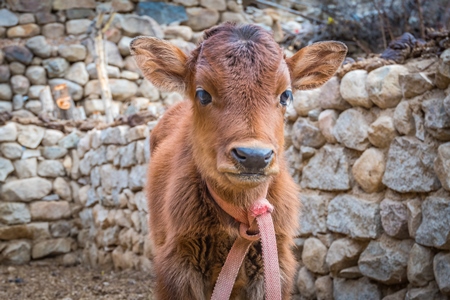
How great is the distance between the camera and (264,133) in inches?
87.2

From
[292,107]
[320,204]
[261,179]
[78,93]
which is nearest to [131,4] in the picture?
[78,93]

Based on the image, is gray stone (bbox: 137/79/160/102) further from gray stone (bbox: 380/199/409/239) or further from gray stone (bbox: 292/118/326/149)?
gray stone (bbox: 380/199/409/239)

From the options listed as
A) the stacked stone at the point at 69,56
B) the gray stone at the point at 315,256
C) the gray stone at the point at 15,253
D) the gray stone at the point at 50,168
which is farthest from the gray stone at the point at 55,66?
the gray stone at the point at 315,256

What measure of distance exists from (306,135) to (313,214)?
0.64m

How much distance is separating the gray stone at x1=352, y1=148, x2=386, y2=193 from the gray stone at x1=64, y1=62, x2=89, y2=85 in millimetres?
7932

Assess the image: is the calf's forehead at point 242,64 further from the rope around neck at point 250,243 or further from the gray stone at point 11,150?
the gray stone at point 11,150

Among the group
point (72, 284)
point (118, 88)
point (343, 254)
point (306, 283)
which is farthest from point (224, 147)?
point (118, 88)

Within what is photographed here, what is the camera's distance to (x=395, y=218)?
11.4 ft

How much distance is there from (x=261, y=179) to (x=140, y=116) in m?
4.44

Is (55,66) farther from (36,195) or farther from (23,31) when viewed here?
(36,195)

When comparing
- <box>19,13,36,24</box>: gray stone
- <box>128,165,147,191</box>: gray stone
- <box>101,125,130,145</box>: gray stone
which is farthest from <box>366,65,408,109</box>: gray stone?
<box>19,13,36,24</box>: gray stone

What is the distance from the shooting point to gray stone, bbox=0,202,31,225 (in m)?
7.48

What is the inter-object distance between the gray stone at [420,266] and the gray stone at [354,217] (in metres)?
0.37

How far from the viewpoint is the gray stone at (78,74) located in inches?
418
